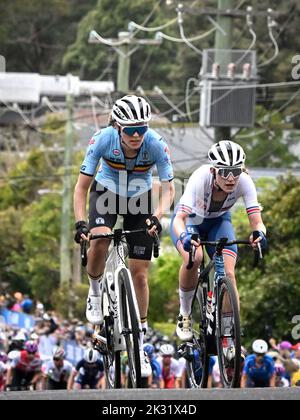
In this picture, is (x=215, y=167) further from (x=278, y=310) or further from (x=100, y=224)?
(x=278, y=310)

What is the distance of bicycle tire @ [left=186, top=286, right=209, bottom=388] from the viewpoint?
1317 centimetres

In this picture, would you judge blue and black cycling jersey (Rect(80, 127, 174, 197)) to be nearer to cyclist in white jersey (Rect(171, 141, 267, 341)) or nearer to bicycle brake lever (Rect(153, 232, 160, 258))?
cyclist in white jersey (Rect(171, 141, 267, 341))

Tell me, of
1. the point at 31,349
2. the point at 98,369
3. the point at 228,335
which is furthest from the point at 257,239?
the point at 31,349

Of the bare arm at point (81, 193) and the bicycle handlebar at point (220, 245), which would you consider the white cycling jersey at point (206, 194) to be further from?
the bare arm at point (81, 193)

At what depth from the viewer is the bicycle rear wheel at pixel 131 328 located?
39.3ft

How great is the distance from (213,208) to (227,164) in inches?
26.8

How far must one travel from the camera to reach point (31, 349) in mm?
20391

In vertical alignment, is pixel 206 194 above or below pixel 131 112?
below

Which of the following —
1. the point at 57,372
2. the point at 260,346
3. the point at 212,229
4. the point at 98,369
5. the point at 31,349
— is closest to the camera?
the point at 212,229

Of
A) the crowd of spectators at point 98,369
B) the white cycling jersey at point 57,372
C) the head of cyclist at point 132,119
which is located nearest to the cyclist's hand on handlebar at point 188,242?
the head of cyclist at point 132,119

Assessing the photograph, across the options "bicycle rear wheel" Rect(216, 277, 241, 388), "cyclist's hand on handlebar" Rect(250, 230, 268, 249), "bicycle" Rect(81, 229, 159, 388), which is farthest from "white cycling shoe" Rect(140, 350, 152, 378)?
"cyclist's hand on handlebar" Rect(250, 230, 268, 249)

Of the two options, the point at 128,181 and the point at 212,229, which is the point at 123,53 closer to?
the point at 212,229

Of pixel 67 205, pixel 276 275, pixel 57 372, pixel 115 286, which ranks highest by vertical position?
pixel 67 205

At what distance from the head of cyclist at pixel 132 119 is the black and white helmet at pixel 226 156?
0.65 m
